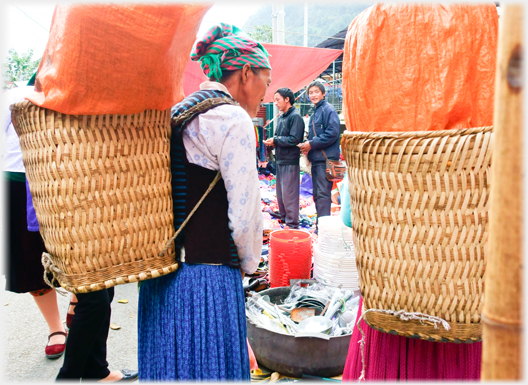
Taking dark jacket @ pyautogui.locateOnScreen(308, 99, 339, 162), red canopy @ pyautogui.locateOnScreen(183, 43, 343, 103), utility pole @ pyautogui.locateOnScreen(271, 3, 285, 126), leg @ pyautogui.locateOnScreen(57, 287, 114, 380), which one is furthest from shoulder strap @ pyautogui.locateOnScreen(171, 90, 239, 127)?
utility pole @ pyautogui.locateOnScreen(271, 3, 285, 126)

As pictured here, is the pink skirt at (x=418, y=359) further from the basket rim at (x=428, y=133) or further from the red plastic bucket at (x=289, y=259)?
the red plastic bucket at (x=289, y=259)

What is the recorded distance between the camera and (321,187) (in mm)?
5520

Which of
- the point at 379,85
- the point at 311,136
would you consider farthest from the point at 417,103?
the point at 311,136

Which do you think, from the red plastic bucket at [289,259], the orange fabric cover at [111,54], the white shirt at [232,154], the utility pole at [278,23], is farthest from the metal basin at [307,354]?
the utility pole at [278,23]

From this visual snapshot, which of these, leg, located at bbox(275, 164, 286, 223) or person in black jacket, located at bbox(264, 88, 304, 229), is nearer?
person in black jacket, located at bbox(264, 88, 304, 229)

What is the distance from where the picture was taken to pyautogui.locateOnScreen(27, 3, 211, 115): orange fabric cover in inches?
41.1

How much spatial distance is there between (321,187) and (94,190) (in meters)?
4.54

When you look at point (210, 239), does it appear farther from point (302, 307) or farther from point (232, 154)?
point (302, 307)

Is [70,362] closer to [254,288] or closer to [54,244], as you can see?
[54,244]

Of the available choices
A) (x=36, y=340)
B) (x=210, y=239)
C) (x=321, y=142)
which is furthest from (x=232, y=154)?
(x=321, y=142)

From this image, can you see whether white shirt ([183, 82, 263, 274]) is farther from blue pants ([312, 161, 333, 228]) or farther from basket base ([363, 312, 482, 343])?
blue pants ([312, 161, 333, 228])

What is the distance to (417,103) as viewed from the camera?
1.12 m

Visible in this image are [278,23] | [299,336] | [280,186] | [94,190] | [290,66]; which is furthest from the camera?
[278,23]

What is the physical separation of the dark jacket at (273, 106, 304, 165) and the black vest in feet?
14.1
